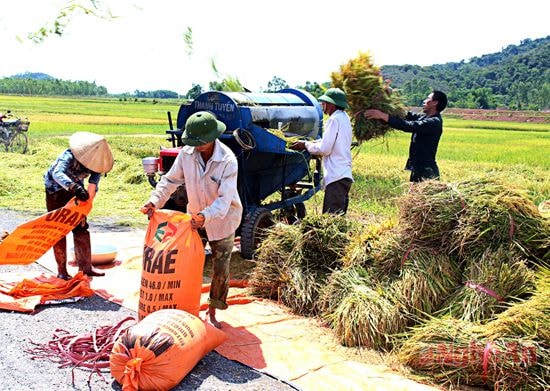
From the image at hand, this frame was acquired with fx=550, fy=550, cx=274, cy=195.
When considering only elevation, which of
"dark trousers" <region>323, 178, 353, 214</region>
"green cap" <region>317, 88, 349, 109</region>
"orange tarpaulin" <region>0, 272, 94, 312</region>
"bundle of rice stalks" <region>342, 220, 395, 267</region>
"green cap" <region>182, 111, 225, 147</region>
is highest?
"green cap" <region>317, 88, 349, 109</region>

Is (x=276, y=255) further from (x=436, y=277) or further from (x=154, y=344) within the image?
(x=154, y=344)

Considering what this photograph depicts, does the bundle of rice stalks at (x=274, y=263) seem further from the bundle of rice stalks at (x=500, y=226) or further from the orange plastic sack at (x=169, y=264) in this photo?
the bundle of rice stalks at (x=500, y=226)

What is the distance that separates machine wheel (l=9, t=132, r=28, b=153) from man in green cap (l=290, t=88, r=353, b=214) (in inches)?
528

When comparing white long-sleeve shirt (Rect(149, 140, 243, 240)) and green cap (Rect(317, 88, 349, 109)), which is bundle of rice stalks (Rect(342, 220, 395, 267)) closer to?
white long-sleeve shirt (Rect(149, 140, 243, 240))

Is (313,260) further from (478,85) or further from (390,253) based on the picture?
(478,85)

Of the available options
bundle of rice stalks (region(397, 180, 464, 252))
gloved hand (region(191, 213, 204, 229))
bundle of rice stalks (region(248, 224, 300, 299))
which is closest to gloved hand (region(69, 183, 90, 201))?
gloved hand (region(191, 213, 204, 229))

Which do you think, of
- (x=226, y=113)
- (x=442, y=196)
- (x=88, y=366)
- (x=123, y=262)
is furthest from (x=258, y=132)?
(x=88, y=366)

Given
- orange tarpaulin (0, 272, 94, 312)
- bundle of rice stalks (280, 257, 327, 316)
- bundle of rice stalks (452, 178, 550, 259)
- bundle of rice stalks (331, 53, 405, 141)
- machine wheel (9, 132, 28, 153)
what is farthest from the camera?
machine wheel (9, 132, 28, 153)

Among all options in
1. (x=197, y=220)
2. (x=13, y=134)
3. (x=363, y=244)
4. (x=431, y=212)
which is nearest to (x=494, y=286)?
(x=431, y=212)

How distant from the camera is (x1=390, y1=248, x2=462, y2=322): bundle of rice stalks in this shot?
4352mm

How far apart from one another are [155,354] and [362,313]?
1.73 meters

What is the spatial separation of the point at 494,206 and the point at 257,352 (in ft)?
7.09

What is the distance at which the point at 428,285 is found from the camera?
14.3ft

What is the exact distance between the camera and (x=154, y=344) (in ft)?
11.2
